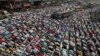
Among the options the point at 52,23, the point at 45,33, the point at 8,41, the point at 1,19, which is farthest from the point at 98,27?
the point at 8,41

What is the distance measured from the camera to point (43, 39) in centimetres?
3872

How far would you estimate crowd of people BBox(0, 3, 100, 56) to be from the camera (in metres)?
33.1

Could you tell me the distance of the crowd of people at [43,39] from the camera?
3309 cm

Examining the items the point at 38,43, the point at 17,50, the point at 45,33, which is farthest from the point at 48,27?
the point at 17,50

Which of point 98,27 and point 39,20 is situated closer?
point 39,20

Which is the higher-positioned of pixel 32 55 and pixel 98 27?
pixel 32 55

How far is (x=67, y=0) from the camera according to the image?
104312 millimetres

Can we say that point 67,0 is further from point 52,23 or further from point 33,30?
point 33,30

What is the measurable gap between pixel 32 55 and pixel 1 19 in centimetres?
1556

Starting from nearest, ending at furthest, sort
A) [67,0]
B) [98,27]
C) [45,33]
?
1. [45,33]
2. [98,27]
3. [67,0]

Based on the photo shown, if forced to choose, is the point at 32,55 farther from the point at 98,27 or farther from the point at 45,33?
the point at 98,27

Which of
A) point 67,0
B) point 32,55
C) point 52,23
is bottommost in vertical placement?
point 67,0

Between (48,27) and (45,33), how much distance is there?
17.7 feet

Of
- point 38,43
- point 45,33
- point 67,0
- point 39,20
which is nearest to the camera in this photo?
point 38,43
